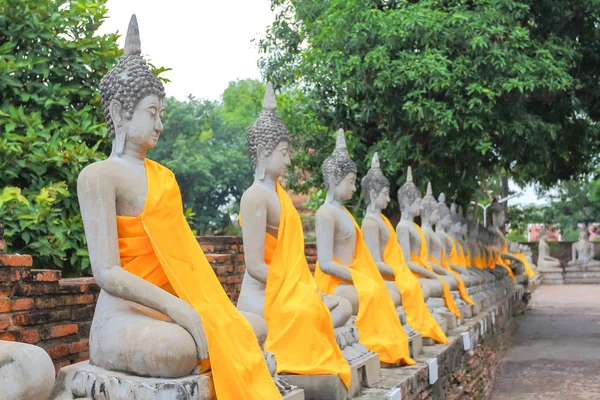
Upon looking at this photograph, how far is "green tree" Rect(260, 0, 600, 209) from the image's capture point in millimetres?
11172

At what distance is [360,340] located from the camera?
21.0ft

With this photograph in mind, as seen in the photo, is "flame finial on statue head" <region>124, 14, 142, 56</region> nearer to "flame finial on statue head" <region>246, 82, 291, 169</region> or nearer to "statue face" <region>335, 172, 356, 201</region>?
"flame finial on statue head" <region>246, 82, 291, 169</region>

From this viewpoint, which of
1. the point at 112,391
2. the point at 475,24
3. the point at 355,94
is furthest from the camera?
the point at 355,94

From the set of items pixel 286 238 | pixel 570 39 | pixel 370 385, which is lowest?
pixel 370 385

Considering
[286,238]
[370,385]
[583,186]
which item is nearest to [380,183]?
[370,385]

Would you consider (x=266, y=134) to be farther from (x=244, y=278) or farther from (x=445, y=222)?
(x=445, y=222)

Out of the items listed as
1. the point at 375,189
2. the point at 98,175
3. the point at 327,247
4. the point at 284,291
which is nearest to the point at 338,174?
A: the point at 327,247

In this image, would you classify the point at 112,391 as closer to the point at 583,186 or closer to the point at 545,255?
the point at 545,255

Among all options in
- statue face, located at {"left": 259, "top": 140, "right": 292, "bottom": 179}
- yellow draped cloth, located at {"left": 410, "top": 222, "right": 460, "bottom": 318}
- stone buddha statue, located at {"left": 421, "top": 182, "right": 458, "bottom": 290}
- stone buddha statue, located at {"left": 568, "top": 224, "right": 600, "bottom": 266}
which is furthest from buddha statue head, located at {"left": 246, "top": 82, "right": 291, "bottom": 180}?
stone buddha statue, located at {"left": 568, "top": 224, "right": 600, "bottom": 266}

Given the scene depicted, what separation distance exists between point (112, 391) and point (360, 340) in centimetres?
335

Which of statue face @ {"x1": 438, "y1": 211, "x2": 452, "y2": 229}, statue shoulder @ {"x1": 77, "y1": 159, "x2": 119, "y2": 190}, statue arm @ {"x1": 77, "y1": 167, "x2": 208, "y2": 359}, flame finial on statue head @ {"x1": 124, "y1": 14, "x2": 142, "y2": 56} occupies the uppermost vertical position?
flame finial on statue head @ {"x1": 124, "y1": 14, "x2": 142, "y2": 56}

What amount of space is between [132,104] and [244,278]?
172cm

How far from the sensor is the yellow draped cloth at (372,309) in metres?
6.39

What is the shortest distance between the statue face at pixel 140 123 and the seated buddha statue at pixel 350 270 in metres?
2.80
